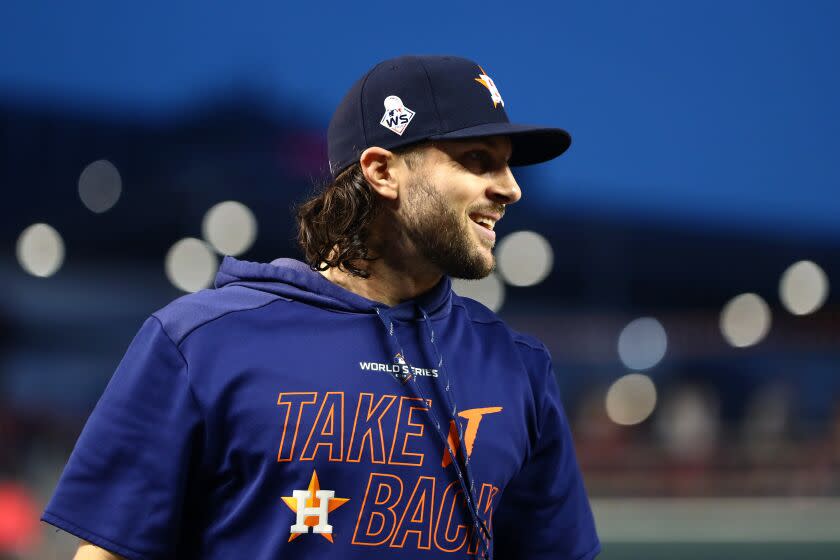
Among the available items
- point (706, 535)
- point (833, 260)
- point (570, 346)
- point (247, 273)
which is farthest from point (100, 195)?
point (247, 273)

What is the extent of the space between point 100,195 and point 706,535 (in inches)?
1032

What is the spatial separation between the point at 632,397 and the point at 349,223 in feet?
122

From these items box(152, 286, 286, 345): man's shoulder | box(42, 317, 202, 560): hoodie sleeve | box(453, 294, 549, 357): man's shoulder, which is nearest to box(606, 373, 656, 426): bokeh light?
box(453, 294, 549, 357): man's shoulder

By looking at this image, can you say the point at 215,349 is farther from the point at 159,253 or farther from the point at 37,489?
the point at 159,253

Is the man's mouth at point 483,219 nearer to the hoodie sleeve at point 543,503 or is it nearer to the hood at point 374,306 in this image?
the hood at point 374,306

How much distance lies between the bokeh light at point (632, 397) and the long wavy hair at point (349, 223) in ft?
105

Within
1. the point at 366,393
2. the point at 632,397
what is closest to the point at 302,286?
the point at 366,393

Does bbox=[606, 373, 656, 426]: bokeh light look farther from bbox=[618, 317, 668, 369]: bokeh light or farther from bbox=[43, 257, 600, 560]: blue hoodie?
bbox=[43, 257, 600, 560]: blue hoodie

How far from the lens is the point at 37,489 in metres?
12.6

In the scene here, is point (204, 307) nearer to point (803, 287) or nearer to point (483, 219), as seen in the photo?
point (483, 219)

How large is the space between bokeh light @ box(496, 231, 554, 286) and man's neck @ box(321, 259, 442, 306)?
2880 cm

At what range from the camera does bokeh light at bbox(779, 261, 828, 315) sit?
33.7 m

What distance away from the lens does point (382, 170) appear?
251 cm

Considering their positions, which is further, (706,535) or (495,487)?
(706,535)
